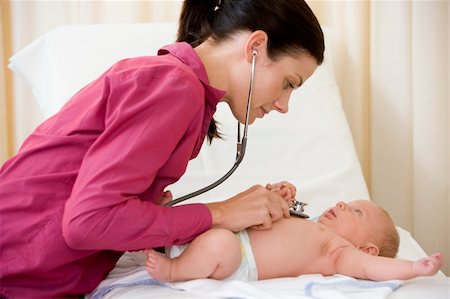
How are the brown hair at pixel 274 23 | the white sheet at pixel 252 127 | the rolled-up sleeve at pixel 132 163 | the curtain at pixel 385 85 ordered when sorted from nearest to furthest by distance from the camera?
1. the rolled-up sleeve at pixel 132 163
2. the brown hair at pixel 274 23
3. the white sheet at pixel 252 127
4. the curtain at pixel 385 85

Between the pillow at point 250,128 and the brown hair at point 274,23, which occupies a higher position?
the brown hair at point 274,23

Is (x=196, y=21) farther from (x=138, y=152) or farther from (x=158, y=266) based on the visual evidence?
(x=158, y=266)

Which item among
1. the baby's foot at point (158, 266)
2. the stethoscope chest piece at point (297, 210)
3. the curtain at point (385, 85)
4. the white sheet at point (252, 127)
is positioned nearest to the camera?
the baby's foot at point (158, 266)

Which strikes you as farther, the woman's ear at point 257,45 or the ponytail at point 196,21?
the ponytail at point 196,21

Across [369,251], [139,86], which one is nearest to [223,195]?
[369,251]

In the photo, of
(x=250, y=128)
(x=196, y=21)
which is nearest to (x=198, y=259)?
(x=196, y=21)

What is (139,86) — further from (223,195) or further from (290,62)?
(223,195)

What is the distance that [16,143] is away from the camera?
2.36m

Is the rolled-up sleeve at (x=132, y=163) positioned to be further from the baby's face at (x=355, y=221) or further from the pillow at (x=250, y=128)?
the pillow at (x=250, y=128)

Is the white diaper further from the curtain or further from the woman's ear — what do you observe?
the curtain

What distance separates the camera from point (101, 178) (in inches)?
38.6

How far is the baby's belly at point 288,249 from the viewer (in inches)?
48.8

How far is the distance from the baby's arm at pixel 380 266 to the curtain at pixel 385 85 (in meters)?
1.19

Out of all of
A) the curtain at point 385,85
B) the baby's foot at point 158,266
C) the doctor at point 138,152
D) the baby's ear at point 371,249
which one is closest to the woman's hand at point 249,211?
the doctor at point 138,152
